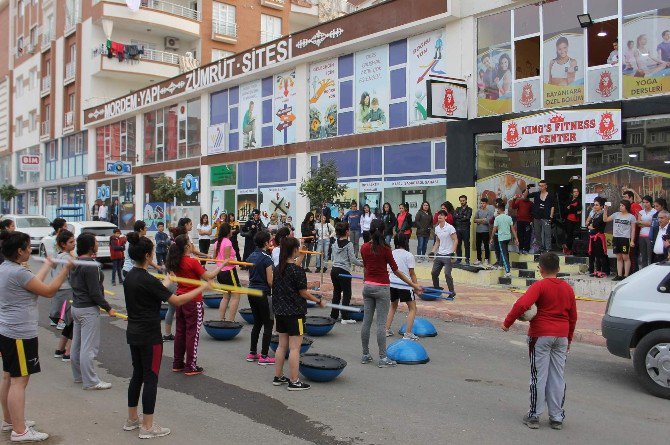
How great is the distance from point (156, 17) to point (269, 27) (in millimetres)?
7701

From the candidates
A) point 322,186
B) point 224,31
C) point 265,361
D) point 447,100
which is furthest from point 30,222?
point 265,361

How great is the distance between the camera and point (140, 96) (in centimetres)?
3206

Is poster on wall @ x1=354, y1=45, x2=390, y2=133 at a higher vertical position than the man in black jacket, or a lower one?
higher

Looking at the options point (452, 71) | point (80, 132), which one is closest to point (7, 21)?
point (80, 132)

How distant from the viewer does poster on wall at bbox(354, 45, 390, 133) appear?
1945 cm

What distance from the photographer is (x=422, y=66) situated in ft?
59.9

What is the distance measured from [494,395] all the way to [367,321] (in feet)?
6.32

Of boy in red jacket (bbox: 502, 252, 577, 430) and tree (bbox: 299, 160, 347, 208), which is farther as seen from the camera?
tree (bbox: 299, 160, 347, 208)

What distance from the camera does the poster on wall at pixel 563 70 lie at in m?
14.9

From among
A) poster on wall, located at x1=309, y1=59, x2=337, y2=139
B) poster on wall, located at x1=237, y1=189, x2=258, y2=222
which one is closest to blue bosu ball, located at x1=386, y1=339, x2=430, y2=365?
poster on wall, located at x1=309, y1=59, x2=337, y2=139

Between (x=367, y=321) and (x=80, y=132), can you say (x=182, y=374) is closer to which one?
(x=367, y=321)

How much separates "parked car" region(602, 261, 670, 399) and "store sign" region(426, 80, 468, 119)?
9.79 meters

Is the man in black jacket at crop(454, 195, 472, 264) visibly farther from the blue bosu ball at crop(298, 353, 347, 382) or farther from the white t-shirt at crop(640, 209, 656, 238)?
the blue bosu ball at crop(298, 353, 347, 382)

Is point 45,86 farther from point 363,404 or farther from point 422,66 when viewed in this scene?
point 363,404
